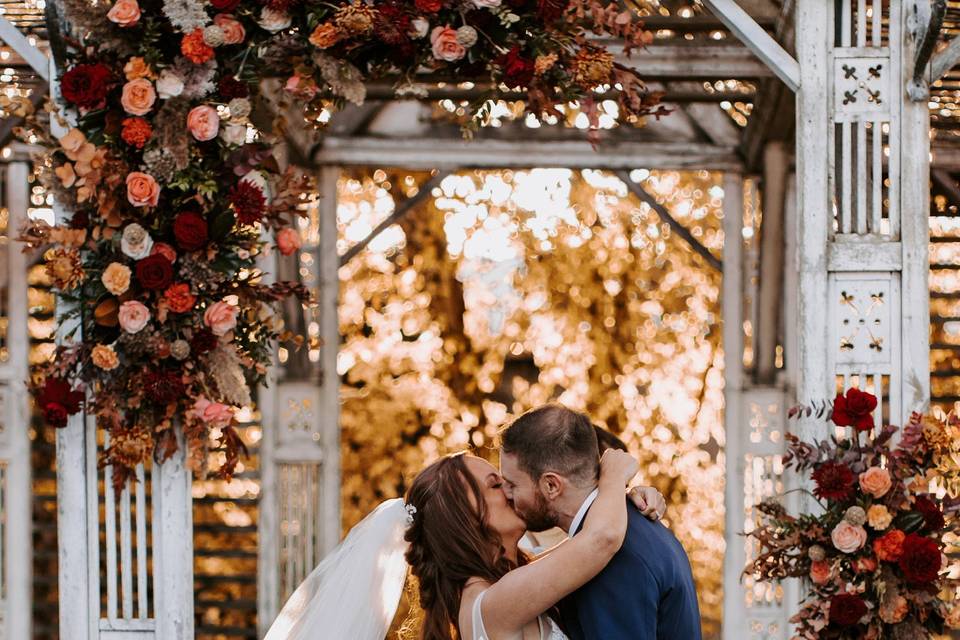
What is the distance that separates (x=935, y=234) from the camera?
678 centimetres

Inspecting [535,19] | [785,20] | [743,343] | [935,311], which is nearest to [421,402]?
[743,343]

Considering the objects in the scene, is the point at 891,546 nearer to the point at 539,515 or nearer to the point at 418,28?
the point at 539,515

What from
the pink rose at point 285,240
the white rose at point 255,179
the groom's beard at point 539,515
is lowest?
the groom's beard at point 539,515

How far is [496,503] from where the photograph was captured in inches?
126

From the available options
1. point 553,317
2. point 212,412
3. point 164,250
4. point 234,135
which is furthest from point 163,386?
point 553,317

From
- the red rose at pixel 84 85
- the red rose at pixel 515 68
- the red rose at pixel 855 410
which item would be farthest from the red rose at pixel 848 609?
the red rose at pixel 84 85

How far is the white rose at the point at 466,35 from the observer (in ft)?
12.7

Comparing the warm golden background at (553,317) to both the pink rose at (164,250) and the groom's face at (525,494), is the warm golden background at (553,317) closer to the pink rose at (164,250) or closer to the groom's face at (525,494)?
the pink rose at (164,250)

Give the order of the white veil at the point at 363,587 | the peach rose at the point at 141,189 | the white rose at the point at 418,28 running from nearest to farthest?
the white veil at the point at 363,587 → the peach rose at the point at 141,189 → the white rose at the point at 418,28

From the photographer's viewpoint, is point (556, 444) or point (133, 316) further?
point (133, 316)

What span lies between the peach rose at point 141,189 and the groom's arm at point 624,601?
1915mm

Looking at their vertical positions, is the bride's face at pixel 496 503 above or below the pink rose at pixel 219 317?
below

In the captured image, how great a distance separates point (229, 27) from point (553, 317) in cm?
586

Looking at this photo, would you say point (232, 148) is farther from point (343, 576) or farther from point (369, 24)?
point (343, 576)
